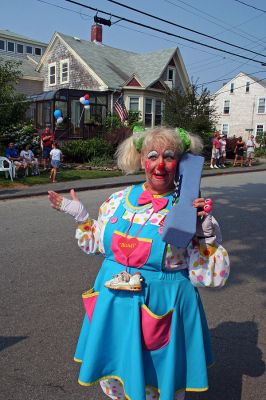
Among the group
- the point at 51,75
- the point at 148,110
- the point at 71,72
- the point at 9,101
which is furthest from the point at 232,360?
the point at 51,75

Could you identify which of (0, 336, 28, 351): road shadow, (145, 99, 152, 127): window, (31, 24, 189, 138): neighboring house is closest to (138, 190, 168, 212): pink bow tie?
(0, 336, 28, 351): road shadow

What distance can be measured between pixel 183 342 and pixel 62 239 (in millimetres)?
4630

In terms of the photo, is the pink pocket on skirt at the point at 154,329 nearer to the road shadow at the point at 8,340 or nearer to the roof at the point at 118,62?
the road shadow at the point at 8,340

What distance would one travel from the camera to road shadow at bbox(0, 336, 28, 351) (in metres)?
3.24

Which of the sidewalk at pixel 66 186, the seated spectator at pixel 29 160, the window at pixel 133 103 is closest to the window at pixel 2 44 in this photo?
the window at pixel 133 103

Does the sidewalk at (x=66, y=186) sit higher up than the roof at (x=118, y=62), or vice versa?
the roof at (x=118, y=62)

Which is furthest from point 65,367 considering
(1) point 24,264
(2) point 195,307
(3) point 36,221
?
(3) point 36,221

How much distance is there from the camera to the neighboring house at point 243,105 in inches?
1860

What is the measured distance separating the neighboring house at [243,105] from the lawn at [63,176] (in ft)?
110

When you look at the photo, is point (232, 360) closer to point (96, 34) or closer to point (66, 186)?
point (66, 186)

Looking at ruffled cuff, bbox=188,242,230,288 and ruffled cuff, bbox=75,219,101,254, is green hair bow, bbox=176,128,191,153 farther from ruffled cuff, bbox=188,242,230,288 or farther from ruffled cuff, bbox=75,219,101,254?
ruffled cuff, bbox=75,219,101,254

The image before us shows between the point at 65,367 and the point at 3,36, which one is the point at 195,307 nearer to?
the point at 65,367

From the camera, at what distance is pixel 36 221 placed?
7.80 meters

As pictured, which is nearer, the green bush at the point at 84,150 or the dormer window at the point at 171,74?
the green bush at the point at 84,150
